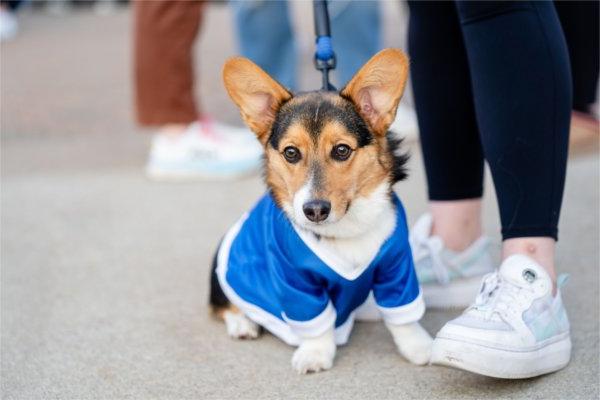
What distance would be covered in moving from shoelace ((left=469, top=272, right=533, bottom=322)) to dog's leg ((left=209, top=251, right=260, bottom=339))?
636 millimetres

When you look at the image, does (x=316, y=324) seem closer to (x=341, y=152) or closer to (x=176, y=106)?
(x=341, y=152)

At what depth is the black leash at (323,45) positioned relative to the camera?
7.24ft

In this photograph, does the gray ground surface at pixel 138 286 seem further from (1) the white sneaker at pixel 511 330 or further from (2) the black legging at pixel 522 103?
(2) the black legging at pixel 522 103

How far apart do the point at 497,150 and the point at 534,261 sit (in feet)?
0.94

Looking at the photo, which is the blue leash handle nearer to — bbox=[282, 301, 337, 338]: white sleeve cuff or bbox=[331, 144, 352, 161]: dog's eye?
bbox=[331, 144, 352, 161]: dog's eye

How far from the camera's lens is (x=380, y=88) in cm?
206

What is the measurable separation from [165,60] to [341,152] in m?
1.72

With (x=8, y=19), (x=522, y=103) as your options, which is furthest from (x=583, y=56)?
(x=8, y=19)

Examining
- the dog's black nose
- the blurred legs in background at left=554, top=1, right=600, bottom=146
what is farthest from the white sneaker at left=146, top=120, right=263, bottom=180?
the dog's black nose

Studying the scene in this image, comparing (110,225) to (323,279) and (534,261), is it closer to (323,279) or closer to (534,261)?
(323,279)

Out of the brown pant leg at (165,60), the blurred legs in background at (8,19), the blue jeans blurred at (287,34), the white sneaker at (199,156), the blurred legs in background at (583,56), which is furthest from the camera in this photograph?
the blurred legs in background at (8,19)

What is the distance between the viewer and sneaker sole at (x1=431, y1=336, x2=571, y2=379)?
1.89m

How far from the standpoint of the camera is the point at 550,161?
2.02m

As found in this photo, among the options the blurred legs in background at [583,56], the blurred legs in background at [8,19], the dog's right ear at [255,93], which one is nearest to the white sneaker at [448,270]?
the dog's right ear at [255,93]
